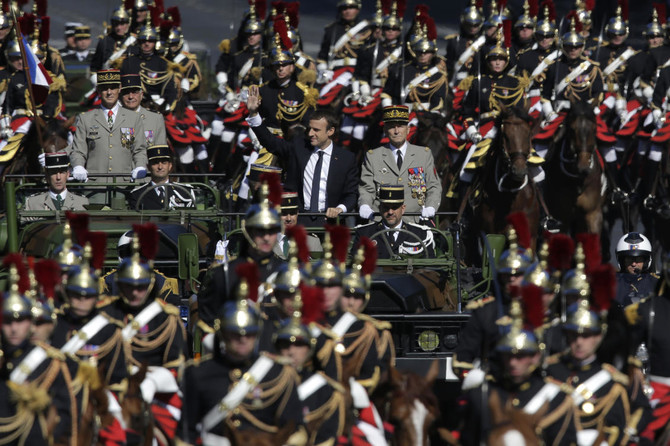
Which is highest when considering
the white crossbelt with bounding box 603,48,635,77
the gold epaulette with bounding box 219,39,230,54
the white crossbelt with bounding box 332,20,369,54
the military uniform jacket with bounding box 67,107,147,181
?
the white crossbelt with bounding box 332,20,369,54

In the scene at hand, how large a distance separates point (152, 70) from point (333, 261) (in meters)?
10.8

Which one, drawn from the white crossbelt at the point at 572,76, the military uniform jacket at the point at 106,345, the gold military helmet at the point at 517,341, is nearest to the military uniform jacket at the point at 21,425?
the military uniform jacket at the point at 106,345

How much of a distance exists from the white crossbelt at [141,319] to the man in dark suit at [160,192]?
4.37 meters

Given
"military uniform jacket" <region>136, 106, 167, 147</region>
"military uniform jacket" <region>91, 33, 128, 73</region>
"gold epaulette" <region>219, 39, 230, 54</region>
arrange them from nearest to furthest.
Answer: "military uniform jacket" <region>136, 106, 167, 147</region> → "military uniform jacket" <region>91, 33, 128, 73</region> → "gold epaulette" <region>219, 39, 230, 54</region>

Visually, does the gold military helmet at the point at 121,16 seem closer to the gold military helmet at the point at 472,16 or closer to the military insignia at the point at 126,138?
the gold military helmet at the point at 472,16

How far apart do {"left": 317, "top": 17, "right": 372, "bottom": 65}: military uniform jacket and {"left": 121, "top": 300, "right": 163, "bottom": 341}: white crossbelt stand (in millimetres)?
13173

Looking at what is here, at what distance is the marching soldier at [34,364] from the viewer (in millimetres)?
11227

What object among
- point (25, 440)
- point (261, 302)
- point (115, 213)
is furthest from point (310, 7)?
point (25, 440)

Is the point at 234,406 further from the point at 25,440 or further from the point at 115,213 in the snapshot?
the point at 115,213

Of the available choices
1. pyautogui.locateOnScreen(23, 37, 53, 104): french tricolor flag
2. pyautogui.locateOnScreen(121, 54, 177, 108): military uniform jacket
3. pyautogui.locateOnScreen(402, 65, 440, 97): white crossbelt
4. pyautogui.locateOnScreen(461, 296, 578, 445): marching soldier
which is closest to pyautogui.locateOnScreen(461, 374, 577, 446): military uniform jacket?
pyautogui.locateOnScreen(461, 296, 578, 445): marching soldier

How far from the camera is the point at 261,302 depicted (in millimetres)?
13078

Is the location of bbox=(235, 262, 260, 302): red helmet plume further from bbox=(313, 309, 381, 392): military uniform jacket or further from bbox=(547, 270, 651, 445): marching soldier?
bbox=(547, 270, 651, 445): marching soldier

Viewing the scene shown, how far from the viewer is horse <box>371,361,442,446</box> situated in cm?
1209

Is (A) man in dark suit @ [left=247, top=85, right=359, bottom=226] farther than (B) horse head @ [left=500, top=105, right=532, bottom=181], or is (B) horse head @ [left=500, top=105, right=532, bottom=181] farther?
(B) horse head @ [left=500, top=105, right=532, bottom=181]
